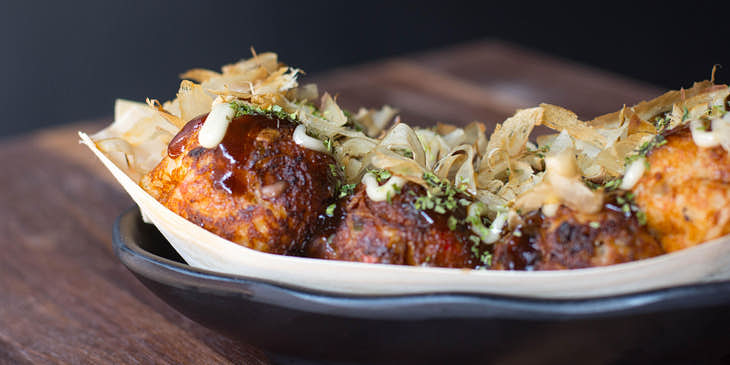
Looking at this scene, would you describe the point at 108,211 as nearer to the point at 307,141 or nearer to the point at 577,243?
the point at 307,141

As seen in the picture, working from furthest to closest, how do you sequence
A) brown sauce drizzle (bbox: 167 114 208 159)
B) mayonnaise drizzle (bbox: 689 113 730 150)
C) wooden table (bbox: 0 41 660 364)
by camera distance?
wooden table (bbox: 0 41 660 364)
brown sauce drizzle (bbox: 167 114 208 159)
mayonnaise drizzle (bbox: 689 113 730 150)

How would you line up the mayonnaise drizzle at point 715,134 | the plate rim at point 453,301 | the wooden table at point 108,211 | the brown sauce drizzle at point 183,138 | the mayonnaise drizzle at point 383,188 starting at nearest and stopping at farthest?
1. the plate rim at point 453,301
2. the mayonnaise drizzle at point 715,134
3. the mayonnaise drizzle at point 383,188
4. the brown sauce drizzle at point 183,138
5. the wooden table at point 108,211

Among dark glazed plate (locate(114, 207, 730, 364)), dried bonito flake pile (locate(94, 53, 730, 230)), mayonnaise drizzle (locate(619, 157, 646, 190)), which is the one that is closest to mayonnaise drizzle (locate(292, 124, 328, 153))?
dried bonito flake pile (locate(94, 53, 730, 230))

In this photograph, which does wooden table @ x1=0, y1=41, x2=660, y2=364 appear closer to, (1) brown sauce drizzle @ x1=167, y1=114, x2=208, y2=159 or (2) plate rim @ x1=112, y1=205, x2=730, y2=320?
(2) plate rim @ x1=112, y1=205, x2=730, y2=320

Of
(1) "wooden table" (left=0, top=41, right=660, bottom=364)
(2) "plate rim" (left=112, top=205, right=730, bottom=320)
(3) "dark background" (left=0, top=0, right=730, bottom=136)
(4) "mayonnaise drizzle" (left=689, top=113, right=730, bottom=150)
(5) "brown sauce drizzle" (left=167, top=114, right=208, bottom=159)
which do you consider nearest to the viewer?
(2) "plate rim" (left=112, top=205, right=730, bottom=320)

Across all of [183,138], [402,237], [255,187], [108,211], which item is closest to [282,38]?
[108,211]

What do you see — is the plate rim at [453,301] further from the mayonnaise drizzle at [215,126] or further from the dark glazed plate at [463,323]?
the mayonnaise drizzle at [215,126]

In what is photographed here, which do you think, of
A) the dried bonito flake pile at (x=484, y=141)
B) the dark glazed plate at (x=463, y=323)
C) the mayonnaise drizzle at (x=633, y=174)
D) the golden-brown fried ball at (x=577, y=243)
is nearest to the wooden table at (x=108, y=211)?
the dark glazed plate at (x=463, y=323)
